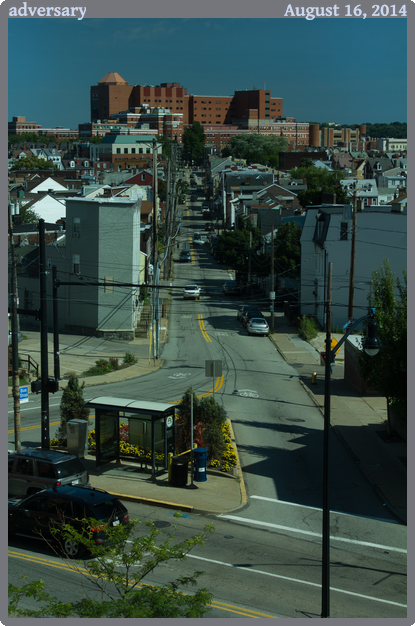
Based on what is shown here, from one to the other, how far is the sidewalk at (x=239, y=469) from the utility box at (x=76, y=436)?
540 millimetres

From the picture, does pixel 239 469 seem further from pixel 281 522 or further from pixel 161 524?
pixel 161 524

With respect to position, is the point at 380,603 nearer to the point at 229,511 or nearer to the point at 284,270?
the point at 229,511

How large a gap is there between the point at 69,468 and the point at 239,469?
21.1ft

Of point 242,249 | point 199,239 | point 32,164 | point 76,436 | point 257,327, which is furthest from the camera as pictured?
point 32,164

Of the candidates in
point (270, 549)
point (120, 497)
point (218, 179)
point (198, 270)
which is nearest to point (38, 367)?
point (120, 497)

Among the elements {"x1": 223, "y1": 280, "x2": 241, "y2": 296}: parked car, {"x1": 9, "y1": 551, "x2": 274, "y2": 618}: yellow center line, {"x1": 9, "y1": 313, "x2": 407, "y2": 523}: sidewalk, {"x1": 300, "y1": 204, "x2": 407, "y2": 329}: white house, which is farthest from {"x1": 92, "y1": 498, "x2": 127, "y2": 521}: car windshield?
{"x1": 223, "y1": 280, "x2": 241, "y2": 296}: parked car

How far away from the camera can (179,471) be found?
18516 mm

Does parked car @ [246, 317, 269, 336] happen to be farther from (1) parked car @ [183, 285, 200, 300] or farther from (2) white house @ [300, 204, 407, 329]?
(1) parked car @ [183, 285, 200, 300]

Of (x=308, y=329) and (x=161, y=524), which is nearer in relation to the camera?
(x=161, y=524)

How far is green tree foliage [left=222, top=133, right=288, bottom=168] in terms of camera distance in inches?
6777

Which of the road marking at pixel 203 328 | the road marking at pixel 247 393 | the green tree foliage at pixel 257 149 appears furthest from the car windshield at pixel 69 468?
the green tree foliage at pixel 257 149

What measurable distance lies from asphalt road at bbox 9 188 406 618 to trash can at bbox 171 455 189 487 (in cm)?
194

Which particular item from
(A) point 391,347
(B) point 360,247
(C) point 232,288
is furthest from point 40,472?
(C) point 232,288

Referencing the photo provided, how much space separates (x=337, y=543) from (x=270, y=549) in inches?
73.8
